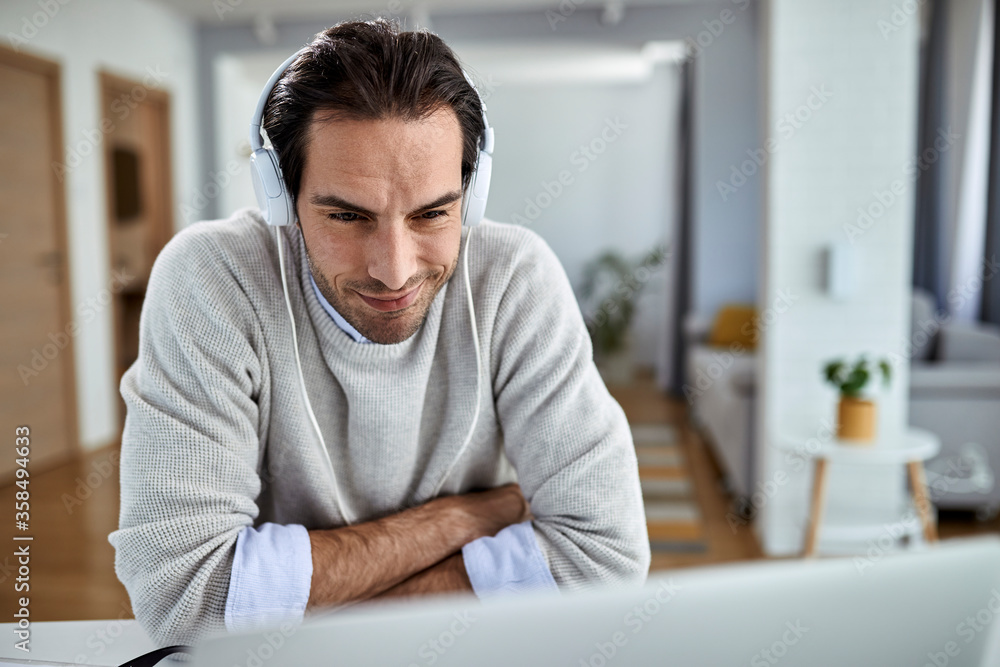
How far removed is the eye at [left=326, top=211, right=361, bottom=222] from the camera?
900 millimetres

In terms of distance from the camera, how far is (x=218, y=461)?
93 cm

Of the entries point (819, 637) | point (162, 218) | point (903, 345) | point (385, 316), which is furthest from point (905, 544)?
point (162, 218)

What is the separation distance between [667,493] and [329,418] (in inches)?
120

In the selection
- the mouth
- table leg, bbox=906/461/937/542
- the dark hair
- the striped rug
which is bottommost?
the striped rug

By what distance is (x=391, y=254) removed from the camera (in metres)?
0.89

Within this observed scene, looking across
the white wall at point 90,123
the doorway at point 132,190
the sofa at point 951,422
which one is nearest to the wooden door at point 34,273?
the white wall at point 90,123

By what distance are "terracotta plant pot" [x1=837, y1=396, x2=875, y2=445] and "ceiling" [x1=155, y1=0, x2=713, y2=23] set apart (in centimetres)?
355

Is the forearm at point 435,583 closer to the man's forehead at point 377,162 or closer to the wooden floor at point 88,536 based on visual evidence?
the man's forehead at point 377,162

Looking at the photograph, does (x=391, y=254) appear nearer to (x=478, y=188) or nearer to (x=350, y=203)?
(x=350, y=203)

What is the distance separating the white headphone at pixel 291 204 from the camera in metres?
0.93

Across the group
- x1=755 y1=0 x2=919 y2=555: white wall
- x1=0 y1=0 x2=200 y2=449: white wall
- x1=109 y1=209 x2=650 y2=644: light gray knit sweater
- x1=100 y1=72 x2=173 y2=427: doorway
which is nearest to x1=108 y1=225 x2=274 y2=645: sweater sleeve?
x1=109 y1=209 x2=650 y2=644: light gray knit sweater

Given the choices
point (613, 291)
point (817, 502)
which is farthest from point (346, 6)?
point (817, 502)

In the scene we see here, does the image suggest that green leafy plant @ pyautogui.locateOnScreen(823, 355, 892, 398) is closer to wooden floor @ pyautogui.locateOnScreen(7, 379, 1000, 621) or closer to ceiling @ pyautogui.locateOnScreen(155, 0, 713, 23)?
wooden floor @ pyautogui.locateOnScreen(7, 379, 1000, 621)

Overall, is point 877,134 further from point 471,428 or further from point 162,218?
point 162,218
